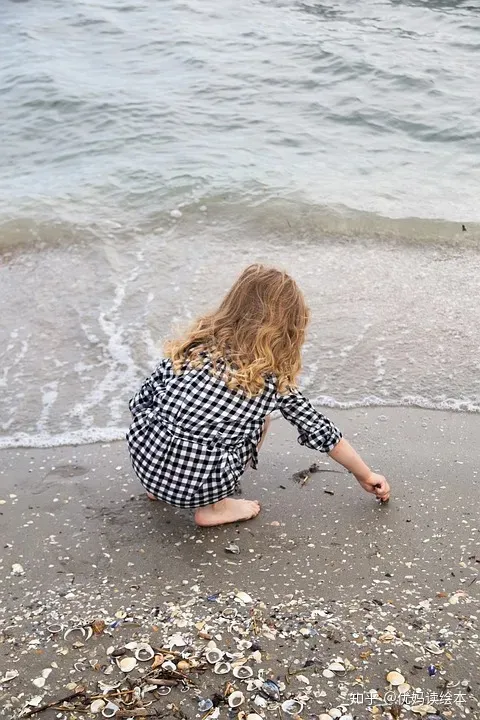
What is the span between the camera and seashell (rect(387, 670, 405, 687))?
87.0 inches

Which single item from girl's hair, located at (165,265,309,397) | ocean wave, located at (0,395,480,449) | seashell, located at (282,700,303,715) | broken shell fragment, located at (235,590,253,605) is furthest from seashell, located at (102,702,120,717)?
ocean wave, located at (0,395,480,449)

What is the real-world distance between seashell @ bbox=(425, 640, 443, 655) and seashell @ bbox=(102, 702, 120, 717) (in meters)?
0.97

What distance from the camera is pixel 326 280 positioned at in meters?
5.60

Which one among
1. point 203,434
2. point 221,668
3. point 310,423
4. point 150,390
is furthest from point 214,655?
point 150,390

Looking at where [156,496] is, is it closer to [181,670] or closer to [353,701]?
[181,670]

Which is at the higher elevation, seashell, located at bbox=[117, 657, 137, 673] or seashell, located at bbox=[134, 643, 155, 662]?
seashell, located at bbox=[117, 657, 137, 673]

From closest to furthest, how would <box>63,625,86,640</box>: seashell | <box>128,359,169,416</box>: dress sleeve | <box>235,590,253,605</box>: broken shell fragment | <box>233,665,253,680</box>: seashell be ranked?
<box>233,665,253,680</box>: seashell → <box>63,625,86,640</box>: seashell → <box>235,590,253,605</box>: broken shell fragment → <box>128,359,169,416</box>: dress sleeve

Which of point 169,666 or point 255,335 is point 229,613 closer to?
point 169,666

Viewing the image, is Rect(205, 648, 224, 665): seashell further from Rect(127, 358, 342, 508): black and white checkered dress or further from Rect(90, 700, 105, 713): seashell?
Rect(127, 358, 342, 508): black and white checkered dress

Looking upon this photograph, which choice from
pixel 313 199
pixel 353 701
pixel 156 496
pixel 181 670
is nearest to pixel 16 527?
pixel 156 496

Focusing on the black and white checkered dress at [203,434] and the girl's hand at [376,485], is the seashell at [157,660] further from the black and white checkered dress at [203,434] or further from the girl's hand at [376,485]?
the girl's hand at [376,485]

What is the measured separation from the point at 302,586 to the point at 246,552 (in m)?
0.31

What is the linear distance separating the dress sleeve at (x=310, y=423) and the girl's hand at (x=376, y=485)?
0.21m

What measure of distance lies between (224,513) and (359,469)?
59 cm
